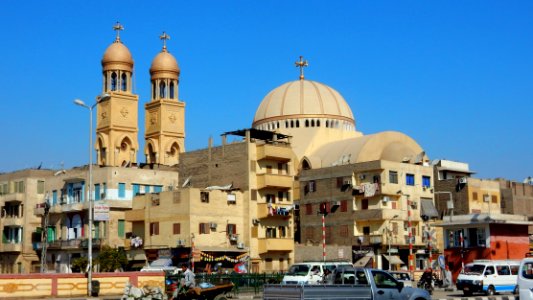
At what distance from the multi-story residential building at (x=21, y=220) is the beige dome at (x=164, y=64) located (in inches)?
990

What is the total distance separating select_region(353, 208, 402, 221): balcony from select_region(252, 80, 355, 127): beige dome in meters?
20.5

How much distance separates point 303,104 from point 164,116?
1868 centimetres

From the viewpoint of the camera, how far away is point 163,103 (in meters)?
93.8

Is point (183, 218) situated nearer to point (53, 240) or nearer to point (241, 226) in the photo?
point (241, 226)

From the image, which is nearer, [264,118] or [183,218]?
[183,218]

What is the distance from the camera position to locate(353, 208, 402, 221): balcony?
2484 inches

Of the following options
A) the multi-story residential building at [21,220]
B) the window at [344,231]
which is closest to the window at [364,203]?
the window at [344,231]

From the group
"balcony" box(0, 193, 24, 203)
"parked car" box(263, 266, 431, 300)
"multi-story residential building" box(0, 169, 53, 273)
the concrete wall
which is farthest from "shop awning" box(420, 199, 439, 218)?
"parked car" box(263, 266, 431, 300)

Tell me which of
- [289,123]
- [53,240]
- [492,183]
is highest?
[289,123]

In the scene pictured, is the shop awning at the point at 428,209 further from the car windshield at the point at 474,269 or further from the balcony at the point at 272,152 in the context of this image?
the car windshield at the point at 474,269

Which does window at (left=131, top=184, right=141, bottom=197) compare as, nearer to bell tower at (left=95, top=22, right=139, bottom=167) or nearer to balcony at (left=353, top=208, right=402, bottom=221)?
balcony at (left=353, top=208, right=402, bottom=221)

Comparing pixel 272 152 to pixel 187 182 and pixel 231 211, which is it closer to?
pixel 231 211

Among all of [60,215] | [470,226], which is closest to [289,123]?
[60,215]

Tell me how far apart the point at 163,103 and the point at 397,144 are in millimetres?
30657
